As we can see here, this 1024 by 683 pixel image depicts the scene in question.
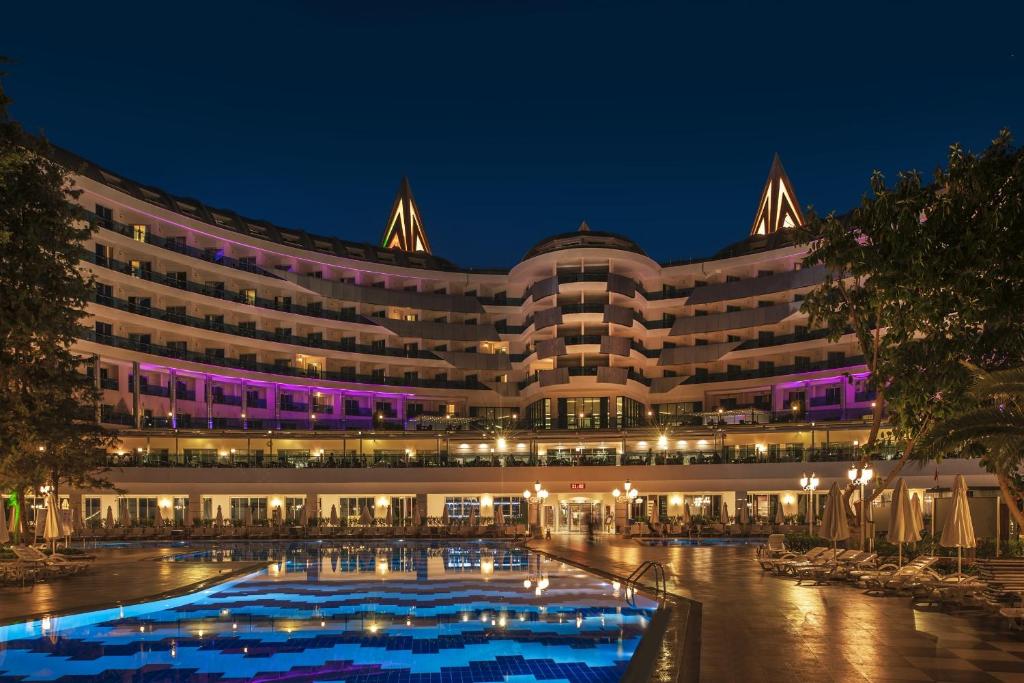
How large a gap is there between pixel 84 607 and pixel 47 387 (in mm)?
9708

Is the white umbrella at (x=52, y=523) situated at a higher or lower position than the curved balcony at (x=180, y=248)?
lower

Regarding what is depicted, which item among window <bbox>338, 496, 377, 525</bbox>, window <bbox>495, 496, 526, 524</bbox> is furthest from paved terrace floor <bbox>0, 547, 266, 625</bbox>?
window <bbox>495, 496, 526, 524</bbox>

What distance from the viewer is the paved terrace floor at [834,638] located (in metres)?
12.2

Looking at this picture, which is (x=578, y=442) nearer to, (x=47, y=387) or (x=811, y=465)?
(x=811, y=465)

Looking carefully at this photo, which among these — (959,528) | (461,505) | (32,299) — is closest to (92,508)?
(461,505)

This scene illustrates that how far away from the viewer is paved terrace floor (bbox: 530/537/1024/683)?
1221cm

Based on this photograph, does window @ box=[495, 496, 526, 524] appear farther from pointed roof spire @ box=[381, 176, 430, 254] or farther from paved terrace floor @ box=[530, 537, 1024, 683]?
pointed roof spire @ box=[381, 176, 430, 254]

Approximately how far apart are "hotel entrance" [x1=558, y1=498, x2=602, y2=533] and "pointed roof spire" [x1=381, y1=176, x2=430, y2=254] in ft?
207

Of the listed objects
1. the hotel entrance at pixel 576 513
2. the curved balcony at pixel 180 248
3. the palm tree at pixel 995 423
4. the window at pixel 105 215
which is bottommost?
the hotel entrance at pixel 576 513

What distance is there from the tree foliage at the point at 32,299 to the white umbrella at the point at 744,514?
3543 cm

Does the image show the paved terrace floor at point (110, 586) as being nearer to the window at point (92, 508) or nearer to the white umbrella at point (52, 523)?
the white umbrella at point (52, 523)

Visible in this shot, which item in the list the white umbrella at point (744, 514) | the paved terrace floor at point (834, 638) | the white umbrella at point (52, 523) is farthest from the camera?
the white umbrella at point (744, 514)

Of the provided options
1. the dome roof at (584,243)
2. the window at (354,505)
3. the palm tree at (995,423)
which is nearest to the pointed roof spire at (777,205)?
the dome roof at (584,243)

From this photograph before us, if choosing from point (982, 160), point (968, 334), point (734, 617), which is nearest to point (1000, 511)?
point (968, 334)
